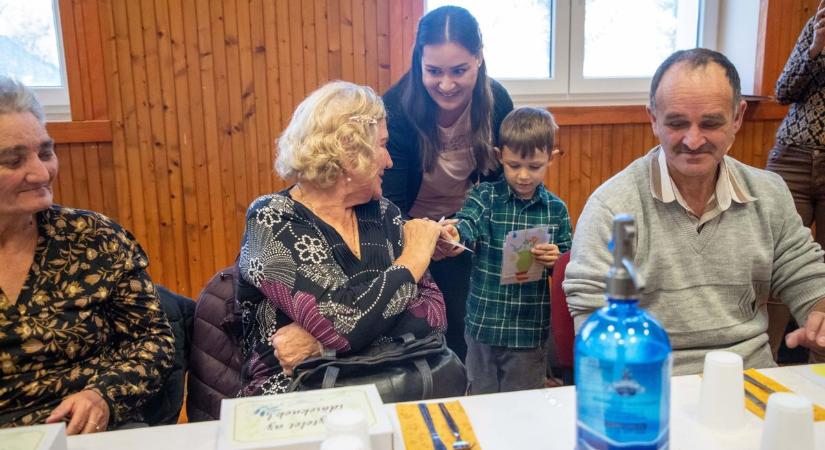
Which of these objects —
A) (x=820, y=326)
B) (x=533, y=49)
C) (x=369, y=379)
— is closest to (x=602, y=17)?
(x=533, y=49)

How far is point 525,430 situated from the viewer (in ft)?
3.81

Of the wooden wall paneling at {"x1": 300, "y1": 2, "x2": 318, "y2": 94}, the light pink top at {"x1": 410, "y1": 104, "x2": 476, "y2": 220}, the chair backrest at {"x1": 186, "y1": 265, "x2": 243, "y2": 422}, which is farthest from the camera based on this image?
the wooden wall paneling at {"x1": 300, "y1": 2, "x2": 318, "y2": 94}

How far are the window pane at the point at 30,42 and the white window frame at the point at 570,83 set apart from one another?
2.42 m

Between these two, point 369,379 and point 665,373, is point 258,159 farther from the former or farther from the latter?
point 665,373

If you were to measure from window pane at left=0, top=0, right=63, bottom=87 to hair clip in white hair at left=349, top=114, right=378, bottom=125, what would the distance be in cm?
237

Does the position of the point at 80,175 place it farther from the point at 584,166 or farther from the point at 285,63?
the point at 584,166

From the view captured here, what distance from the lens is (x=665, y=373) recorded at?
0.88 meters

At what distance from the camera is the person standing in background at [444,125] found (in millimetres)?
2307

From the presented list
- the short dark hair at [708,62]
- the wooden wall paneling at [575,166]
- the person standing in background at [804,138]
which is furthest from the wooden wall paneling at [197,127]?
the person standing in background at [804,138]

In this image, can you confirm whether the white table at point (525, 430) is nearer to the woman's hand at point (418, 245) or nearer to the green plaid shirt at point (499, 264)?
the woman's hand at point (418, 245)

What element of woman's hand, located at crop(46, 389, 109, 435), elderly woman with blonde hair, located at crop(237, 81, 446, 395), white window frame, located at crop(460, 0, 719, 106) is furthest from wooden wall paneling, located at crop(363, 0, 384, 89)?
woman's hand, located at crop(46, 389, 109, 435)

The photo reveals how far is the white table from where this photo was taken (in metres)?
1.12

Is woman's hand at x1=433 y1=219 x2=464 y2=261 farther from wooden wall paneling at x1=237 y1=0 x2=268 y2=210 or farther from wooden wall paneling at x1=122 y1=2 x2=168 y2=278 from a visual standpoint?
wooden wall paneling at x1=122 y1=2 x2=168 y2=278

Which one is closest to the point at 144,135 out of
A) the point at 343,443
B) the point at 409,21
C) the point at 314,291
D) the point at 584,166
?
the point at 409,21
